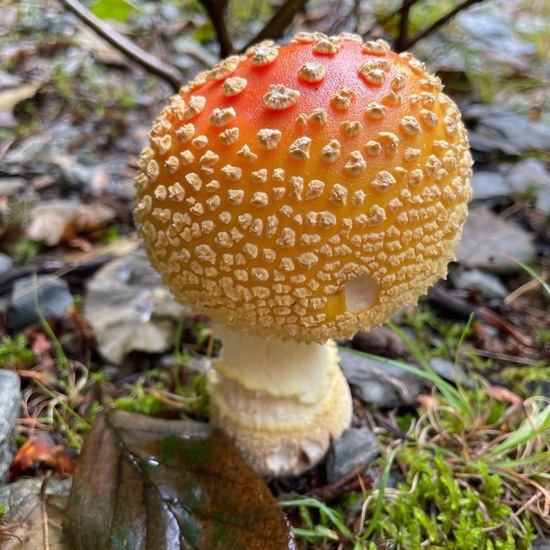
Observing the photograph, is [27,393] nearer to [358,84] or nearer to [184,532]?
[184,532]

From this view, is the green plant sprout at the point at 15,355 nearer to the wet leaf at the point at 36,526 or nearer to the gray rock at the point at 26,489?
the gray rock at the point at 26,489

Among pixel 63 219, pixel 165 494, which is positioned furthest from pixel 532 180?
pixel 165 494

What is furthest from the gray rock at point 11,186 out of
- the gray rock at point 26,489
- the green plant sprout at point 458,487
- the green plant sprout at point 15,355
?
the green plant sprout at point 458,487

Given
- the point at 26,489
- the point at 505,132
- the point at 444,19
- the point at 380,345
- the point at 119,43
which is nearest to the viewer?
the point at 26,489

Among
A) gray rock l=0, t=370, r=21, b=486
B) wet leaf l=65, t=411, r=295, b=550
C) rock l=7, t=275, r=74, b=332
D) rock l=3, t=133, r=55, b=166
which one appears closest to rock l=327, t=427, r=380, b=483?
wet leaf l=65, t=411, r=295, b=550

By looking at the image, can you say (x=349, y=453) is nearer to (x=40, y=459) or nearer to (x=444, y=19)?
(x=40, y=459)
